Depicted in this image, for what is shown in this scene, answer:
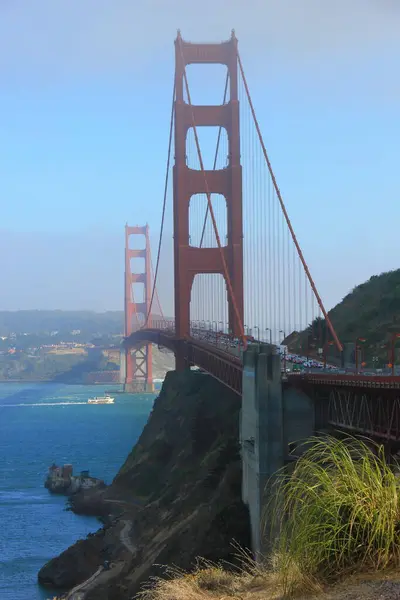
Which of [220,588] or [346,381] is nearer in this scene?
[220,588]

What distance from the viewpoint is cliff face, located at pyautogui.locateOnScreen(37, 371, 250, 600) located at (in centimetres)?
3562

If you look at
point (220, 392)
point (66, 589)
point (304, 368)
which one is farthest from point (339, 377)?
point (220, 392)

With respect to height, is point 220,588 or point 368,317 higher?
point 368,317

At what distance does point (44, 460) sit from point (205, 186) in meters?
36.3

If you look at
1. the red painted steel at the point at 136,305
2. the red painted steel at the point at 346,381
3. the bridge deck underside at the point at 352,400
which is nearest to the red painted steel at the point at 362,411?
the bridge deck underside at the point at 352,400

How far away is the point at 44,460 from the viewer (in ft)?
296

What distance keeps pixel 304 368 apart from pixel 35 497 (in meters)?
38.2

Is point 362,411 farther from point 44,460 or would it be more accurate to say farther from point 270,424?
point 44,460

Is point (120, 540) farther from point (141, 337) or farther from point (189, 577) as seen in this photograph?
point (141, 337)

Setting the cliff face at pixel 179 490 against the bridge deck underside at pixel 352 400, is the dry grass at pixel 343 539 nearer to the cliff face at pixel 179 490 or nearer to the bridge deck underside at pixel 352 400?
the bridge deck underside at pixel 352 400

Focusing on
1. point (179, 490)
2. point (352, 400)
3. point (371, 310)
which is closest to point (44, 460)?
point (371, 310)

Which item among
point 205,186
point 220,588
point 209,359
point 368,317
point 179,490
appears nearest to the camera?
point 220,588

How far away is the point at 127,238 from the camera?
569ft

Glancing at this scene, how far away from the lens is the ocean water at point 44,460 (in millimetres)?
49125
